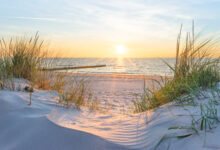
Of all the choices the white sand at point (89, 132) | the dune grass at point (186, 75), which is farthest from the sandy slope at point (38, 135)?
the dune grass at point (186, 75)

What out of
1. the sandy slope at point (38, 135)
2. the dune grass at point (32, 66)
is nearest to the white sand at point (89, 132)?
the sandy slope at point (38, 135)

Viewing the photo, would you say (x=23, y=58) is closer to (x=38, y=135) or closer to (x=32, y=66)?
(x=32, y=66)

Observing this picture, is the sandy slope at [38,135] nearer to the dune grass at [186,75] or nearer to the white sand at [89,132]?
the white sand at [89,132]

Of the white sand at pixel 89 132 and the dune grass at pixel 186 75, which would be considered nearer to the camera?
the white sand at pixel 89 132

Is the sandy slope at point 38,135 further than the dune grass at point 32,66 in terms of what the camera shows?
No

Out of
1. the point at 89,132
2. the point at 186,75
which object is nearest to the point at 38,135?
the point at 89,132

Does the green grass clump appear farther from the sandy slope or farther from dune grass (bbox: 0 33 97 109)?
the sandy slope

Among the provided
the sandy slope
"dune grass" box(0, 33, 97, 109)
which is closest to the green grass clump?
"dune grass" box(0, 33, 97, 109)

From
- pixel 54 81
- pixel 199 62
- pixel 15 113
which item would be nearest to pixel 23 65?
pixel 54 81

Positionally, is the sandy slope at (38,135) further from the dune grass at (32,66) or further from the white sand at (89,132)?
the dune grass at (32,66)

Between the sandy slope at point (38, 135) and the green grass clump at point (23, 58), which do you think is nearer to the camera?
the sandy slope at point (38, 135)

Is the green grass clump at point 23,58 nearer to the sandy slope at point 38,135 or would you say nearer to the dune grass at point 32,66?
the dune grass at point 32,66

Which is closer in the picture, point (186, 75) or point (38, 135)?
point (38, 135)

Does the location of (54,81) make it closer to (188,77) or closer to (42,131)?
(42,131)
